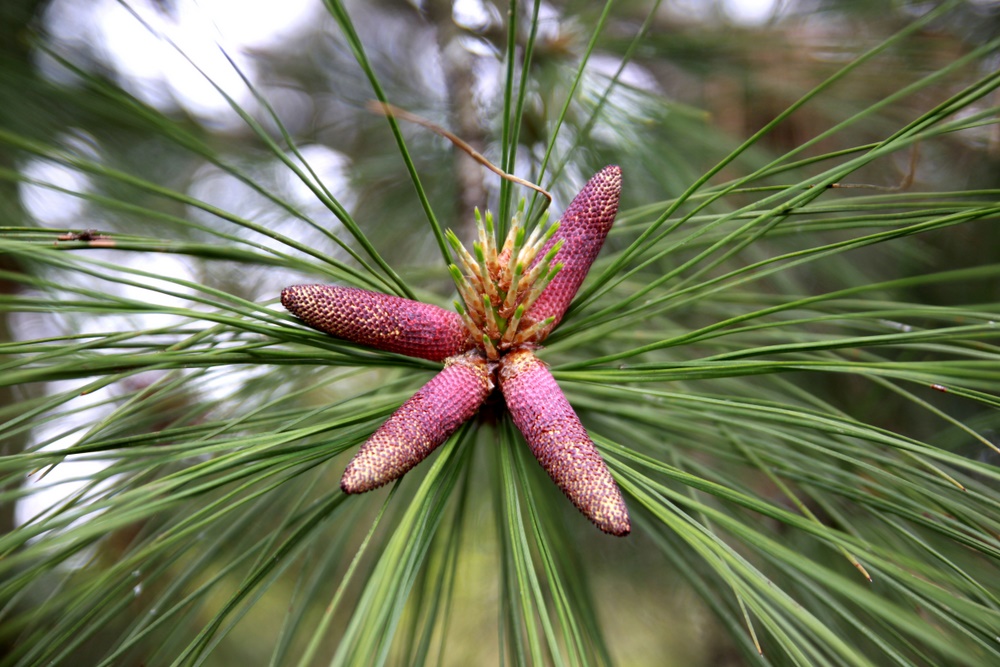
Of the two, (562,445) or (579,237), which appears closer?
(562,445)

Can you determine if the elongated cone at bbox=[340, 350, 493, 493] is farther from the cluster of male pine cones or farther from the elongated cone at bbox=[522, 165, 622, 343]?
the elongated cone at bbox=[522, 165, 622, 343]

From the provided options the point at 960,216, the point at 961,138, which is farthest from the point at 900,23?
the point at 960,216

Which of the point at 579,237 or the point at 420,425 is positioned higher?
the point at 579,237

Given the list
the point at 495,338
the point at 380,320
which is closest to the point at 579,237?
the point at 495,338

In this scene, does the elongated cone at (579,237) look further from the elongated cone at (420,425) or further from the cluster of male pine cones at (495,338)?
the elongated cone at (420,425)

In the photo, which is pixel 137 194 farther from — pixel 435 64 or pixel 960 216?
pixel 960 216

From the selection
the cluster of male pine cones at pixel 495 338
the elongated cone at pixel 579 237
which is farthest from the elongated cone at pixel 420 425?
the elongated cone at pixel 579 237

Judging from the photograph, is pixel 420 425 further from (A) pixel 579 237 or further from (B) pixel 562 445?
(A) pixel 579 237
